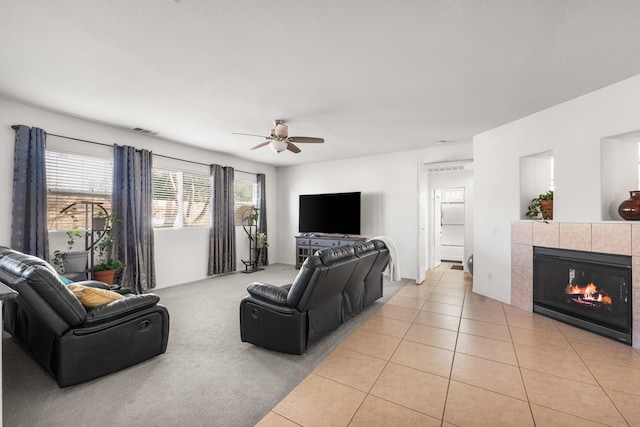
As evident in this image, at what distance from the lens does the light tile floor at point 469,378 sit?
1879mm

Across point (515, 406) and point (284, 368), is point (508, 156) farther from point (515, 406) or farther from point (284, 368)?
point (284, 368)

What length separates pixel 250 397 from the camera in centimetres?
209

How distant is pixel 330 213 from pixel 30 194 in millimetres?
4989

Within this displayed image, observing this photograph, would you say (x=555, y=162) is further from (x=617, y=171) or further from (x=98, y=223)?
(x=98, y=223)

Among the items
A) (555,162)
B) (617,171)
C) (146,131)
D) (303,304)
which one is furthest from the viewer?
(146,131)

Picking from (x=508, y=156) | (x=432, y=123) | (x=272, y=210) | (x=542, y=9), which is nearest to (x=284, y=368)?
(x=542, y=9)

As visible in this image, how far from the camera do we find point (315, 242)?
264 inches

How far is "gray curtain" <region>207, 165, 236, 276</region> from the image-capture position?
6.02 meters

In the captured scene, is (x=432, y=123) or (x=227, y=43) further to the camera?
(x=432, y=123)

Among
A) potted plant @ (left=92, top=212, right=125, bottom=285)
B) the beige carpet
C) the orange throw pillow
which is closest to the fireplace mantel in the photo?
the beige carpet

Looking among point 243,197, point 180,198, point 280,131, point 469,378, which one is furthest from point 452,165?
point 180,198

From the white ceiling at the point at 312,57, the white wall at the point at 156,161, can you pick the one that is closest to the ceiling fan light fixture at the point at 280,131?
the white ceiling at the point at 312,57

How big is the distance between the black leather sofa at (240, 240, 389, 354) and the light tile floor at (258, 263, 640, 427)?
0.98 ft

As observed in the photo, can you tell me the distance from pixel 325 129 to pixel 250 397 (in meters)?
3.69
